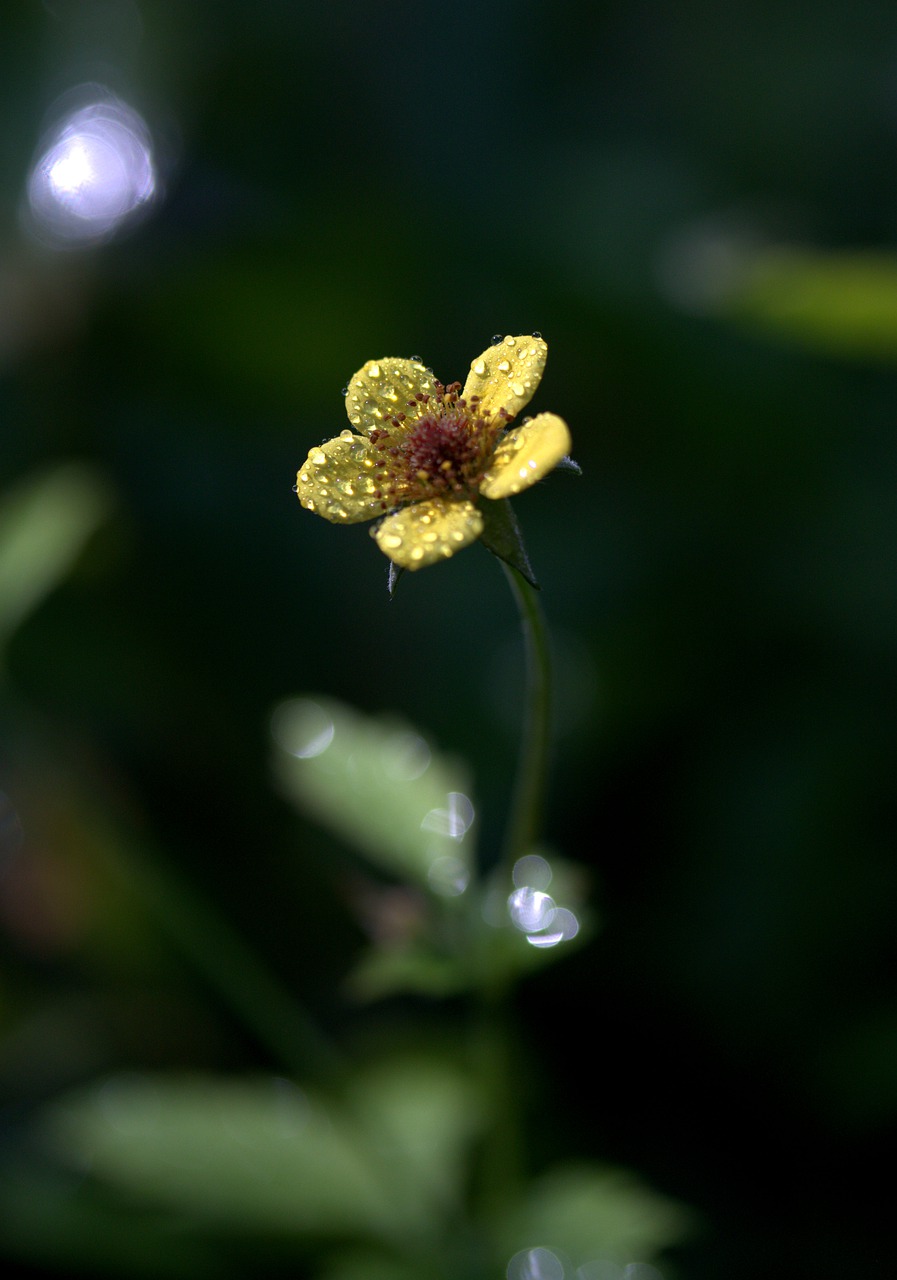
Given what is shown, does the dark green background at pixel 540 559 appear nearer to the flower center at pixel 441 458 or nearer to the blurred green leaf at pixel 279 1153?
the blurred green leaf at pixel 279 1153

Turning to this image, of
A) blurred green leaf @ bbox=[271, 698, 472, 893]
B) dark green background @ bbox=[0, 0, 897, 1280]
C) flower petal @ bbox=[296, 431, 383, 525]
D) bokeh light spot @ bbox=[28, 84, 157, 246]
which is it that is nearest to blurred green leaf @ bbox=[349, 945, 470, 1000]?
blurred green leaf @ bbox=[271, 698, 472, 893]

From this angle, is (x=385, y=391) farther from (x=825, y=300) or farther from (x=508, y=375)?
(x=825, y=300)

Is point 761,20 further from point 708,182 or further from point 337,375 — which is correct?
point 337,375

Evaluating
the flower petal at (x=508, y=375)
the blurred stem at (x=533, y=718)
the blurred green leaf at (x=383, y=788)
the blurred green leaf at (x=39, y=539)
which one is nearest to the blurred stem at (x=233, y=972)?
the blurred green leaf at (x=383, y=788)

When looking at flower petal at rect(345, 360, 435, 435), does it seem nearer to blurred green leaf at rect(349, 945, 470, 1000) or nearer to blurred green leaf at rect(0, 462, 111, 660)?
blurred green leaf at rect(349, 945, 470, 1000)

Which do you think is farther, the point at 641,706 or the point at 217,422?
the point at 217,422

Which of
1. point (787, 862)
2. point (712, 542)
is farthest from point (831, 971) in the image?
point (712, 542)
